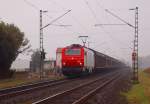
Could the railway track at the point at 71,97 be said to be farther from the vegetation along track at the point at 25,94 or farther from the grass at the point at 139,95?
the grass at the point at 139,95

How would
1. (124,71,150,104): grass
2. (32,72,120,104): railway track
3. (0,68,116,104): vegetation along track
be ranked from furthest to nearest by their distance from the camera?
1. (124,71,150,104): grass
2. (0,68,116,104): vegetation along track
3. (32,72,120,104): railway track

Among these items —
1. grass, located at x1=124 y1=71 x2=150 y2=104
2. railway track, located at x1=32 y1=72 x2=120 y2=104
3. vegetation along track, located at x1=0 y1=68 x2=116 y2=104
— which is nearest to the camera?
railway track, located at x1=32 y1=72 x2=120 y2=104

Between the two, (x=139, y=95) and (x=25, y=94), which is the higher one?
(x=25, y=94)

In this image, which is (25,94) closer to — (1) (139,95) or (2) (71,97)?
(2) (71,97)

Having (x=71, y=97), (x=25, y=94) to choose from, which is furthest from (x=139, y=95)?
(x=25, y=94)

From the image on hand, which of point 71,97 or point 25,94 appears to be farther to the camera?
point 25,94

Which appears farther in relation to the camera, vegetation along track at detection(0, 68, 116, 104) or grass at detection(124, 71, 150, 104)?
grass at detection(124, 71, 150, 104)

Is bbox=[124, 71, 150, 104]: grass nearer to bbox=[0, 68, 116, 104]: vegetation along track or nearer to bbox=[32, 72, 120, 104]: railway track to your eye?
bbox=[32, 72, 120, 104]: railway track

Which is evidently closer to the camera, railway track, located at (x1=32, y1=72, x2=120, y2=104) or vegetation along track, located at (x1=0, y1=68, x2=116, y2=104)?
railway track, located at (x1=32, y1=72, x2=120, y2=104)

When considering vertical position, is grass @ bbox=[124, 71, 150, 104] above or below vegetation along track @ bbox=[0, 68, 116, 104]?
below

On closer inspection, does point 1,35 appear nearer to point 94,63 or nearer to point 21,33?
point 94,63

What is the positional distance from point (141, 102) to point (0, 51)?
34.4 meters

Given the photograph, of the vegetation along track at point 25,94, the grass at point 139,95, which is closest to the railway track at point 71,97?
the vegetation along track at point 25,94

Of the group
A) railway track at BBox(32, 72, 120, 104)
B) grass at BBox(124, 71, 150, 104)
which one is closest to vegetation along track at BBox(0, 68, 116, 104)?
railway track at BBox(32, 72, 120, 104)
